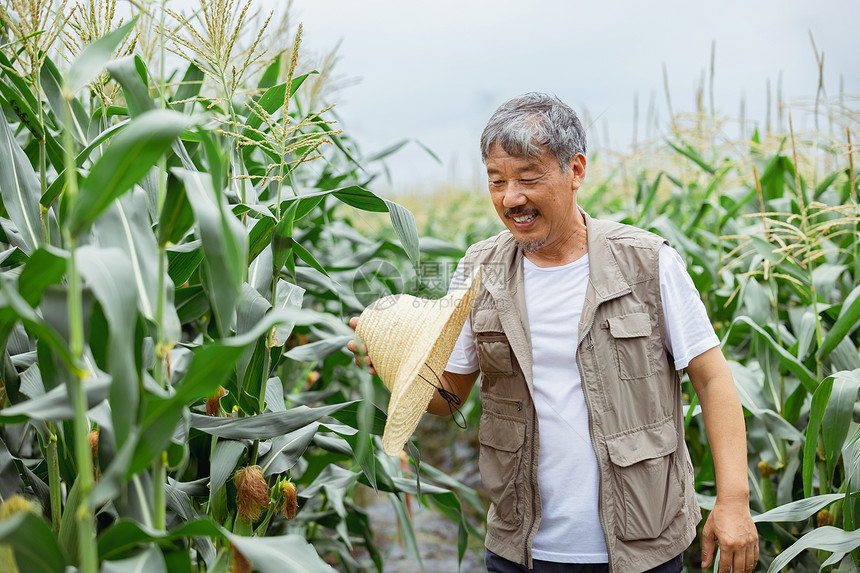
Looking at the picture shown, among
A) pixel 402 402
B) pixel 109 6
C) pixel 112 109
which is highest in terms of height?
pixel 109 6

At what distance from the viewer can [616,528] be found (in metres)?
1.54

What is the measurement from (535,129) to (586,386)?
0.60 m

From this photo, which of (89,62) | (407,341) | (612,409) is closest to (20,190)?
(89,62)

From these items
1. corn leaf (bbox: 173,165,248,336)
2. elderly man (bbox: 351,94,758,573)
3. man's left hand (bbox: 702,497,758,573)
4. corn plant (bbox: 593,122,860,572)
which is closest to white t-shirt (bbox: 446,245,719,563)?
elderly man (bbox: 351,94,758,573)

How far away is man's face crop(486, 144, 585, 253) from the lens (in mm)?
1534

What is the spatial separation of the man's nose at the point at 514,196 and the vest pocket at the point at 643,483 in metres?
0.57

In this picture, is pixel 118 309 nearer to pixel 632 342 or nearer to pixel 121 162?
pixel 121 162

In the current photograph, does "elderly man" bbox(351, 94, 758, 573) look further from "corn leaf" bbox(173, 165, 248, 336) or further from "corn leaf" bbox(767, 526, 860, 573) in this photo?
"corn leaf" bbox(173, 165, 248, 336)

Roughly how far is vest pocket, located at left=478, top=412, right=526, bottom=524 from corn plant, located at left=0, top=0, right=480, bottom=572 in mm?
292

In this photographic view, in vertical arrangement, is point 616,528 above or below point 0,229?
below

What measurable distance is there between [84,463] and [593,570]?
117 centimetres

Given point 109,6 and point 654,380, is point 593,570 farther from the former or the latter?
point 109,6

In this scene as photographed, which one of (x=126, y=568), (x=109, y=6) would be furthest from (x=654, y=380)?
(x=109, y=6)

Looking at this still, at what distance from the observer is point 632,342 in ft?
5.25
